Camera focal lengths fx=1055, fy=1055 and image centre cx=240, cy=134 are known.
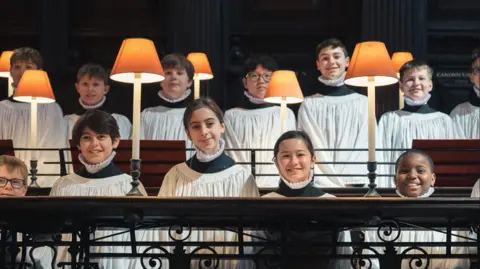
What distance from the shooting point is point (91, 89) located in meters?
8.73

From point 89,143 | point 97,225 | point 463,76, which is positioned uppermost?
point 463,76

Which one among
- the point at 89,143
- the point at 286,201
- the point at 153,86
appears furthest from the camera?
the point at 153,86

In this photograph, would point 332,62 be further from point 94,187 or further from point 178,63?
point 94,187

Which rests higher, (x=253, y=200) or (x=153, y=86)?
(x=153, y=86)

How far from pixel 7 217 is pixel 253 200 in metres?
1.28

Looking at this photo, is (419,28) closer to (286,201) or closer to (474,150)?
(474,150)

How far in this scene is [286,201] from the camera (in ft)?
16.8

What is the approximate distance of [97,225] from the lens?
561 cm

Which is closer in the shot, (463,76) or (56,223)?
(56,223)

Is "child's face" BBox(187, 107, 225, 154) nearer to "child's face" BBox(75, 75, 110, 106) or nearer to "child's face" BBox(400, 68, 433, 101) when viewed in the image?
"child's face" BBox(400, 68, 433, 101)

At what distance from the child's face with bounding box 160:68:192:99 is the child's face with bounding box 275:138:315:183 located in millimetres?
2517

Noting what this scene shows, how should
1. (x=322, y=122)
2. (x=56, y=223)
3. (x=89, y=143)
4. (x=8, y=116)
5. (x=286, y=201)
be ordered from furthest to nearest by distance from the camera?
(x=8, y=116)
(x=322, y=122)
(x=89, y=143)
(x=56, y=223)
(x=286, y=201)

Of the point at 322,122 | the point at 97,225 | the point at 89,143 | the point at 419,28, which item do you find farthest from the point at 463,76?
the point at 97,225

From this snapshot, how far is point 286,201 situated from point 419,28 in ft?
20.1
